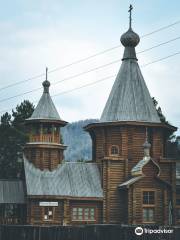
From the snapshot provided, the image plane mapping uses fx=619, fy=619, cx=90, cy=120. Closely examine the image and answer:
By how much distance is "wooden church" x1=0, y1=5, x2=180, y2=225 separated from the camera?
46469 millimetres

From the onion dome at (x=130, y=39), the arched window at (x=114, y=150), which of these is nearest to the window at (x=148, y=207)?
the arched window at (x=114, y=150)

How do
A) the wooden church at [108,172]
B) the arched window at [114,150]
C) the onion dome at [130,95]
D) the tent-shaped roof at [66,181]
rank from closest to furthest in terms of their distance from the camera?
the wooden church at [108,172], the tent-shaped roof at [66,181], the arched window at [114,150], the onion dome at [130,95]

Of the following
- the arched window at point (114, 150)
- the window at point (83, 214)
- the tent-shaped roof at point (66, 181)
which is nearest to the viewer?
the tent-shaped roof at point (66, 181)

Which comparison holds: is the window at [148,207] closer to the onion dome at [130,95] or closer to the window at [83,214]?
the window at [83,214]

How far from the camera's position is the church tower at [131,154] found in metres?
46.6

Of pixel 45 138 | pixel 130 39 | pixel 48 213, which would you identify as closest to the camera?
pixel 48 213

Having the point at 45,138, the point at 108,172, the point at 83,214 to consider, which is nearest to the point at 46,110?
the point at 45,138

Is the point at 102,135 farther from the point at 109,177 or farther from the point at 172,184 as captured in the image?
the point at 172,184

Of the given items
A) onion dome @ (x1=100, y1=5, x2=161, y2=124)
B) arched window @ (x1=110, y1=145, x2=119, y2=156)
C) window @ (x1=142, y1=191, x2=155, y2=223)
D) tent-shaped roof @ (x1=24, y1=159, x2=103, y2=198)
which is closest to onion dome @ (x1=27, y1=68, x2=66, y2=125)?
tent-shaped roof @ (x1=24, y1=159, x2=103, y2=198)

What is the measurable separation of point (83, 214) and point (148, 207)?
5.01 metres

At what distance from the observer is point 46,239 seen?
38.7 meters

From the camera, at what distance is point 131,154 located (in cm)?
4875

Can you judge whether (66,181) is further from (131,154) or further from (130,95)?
(130,95)

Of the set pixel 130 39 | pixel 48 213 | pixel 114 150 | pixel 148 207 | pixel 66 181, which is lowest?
pixel 48 213
